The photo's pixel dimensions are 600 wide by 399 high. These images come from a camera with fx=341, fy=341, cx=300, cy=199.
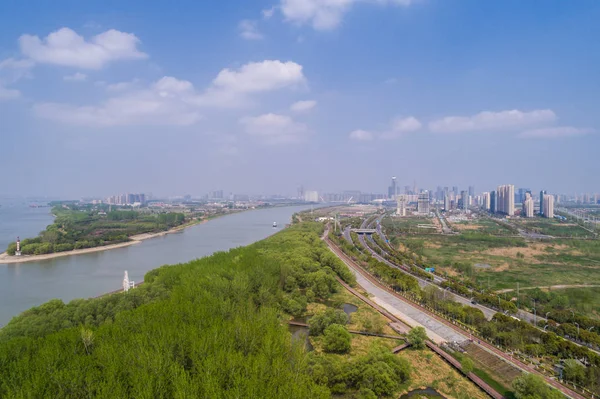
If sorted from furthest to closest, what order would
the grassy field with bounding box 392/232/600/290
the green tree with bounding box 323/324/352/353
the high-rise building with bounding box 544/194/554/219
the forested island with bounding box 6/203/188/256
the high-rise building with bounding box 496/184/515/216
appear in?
the high-rise building with bounding box 496/184/515/216 → the high-rise building with bounding box 544/194/554/219 → the forested island with bounding box 6/203/188/256 → the grassy field with bounding box 392/232/600/290 → the green tree with bounding box 323/324/352/353

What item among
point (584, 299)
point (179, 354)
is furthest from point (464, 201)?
point (179, 354)

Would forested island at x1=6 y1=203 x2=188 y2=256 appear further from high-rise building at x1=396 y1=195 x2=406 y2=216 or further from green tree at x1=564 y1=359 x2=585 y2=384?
high-rise building at x1=396 y1=195 x2=406 y2=216

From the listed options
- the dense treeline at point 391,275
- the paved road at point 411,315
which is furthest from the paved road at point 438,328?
the dense treeline at point 391,275

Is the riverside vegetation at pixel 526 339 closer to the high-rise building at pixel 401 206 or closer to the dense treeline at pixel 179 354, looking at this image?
the dense treeline at pixel 179 354

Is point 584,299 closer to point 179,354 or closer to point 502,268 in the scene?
point 502,268

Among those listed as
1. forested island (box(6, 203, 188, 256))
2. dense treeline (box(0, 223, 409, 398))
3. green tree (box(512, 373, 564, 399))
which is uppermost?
dense treeline (box(0, 223, 409, 398))

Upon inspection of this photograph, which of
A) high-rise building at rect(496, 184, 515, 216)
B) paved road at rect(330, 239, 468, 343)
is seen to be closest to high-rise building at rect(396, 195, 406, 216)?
high-rise building at rect(496, 184, 515, 216)
